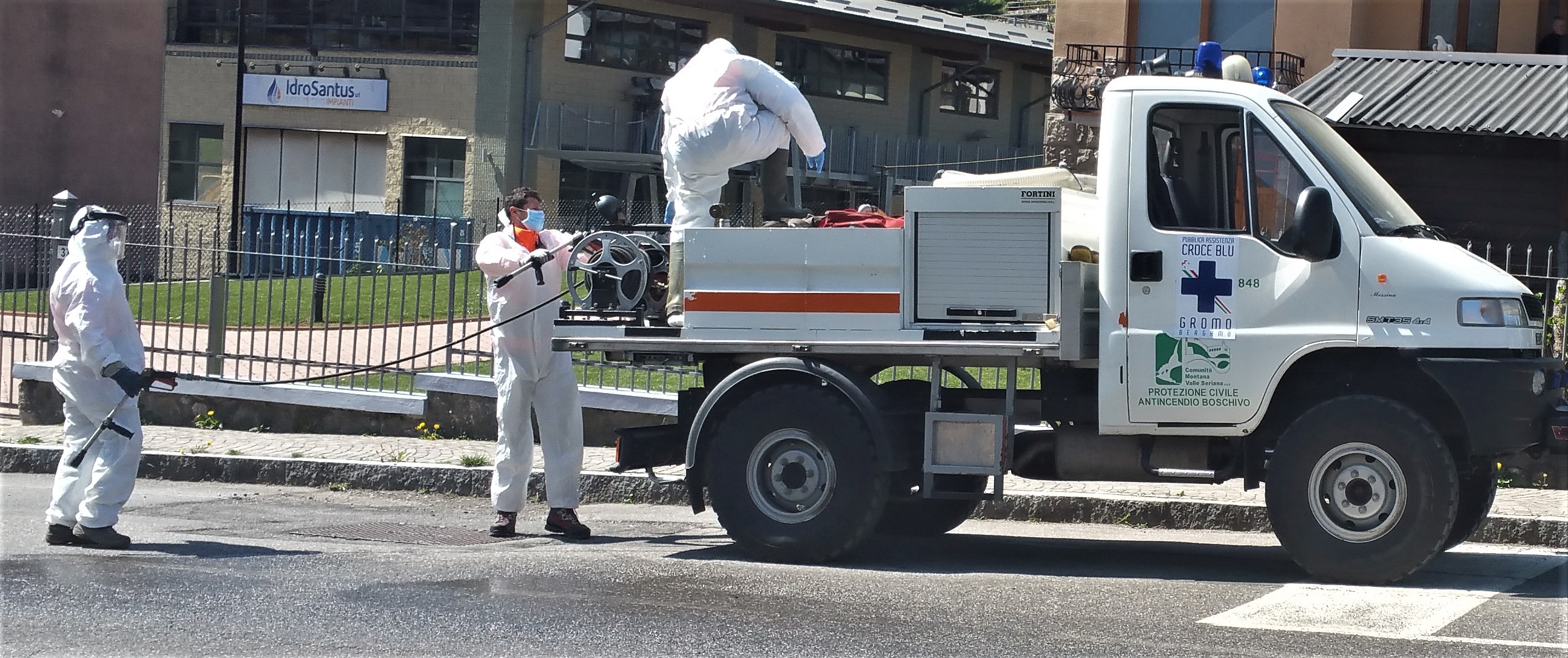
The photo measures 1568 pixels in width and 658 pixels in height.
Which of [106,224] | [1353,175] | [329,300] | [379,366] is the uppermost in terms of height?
[1353,175]

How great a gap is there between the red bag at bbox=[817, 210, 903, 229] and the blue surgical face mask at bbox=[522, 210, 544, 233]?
179 cm

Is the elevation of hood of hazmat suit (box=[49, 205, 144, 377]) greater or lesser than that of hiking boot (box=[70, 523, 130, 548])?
greater

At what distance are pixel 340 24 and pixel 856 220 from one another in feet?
88.7

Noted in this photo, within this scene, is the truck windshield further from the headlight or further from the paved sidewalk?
the paved sidewalk

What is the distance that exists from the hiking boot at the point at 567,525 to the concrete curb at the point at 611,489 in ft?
4.49

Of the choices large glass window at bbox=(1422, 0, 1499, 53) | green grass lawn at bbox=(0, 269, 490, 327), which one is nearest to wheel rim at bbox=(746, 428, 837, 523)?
green grass lawn at bbox=(0, 269, 490, 327)

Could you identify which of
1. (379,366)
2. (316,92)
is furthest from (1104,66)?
(316,92)

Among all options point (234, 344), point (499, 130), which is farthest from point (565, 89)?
→ point (234, 344)

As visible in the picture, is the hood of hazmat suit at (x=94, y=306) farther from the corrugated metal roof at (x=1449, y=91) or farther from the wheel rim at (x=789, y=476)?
the corrugated metal roof at (x=1449, y=91)

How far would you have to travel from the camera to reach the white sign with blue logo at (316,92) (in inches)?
1291

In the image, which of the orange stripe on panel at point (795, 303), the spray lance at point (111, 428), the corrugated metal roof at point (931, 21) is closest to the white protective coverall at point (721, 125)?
the orange stripe on panel at point (795, 303)

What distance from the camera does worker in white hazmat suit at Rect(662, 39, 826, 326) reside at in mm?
8219

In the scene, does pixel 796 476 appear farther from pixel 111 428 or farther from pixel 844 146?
pixel 844 146

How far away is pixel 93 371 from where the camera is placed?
331 inches
